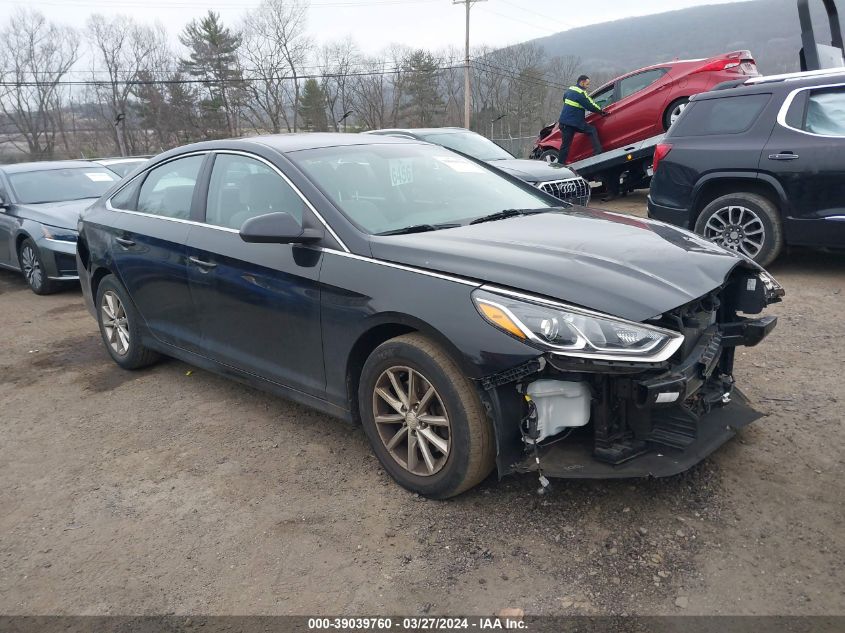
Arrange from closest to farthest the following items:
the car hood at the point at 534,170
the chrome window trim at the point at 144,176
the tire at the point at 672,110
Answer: the chrome window trim at the point at 144,176 → the car hood at the point at 534,170 → the tire at the point at 672,110

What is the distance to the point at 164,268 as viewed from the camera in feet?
Answer: 14.2

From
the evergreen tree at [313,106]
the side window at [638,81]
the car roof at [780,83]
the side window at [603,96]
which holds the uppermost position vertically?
the evergreen tree at [313,106]

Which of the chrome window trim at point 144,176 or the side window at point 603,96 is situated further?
the side window at point 603,96

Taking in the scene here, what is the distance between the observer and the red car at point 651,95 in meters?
11.1

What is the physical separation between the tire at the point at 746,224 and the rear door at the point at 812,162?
15 centimetres

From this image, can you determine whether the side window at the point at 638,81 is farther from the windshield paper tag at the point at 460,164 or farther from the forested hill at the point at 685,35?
the forested hill at the point at 685,35

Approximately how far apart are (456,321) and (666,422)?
0.96 m

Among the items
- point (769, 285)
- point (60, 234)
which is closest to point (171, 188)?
point (769, 285)

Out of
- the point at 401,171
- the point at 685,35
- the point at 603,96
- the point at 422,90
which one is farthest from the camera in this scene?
the point at 685,35

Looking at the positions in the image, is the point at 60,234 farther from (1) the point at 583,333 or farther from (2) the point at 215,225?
(1) the point at 583,333

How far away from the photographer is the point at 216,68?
50344 millimetres

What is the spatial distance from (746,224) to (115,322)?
5732 mm

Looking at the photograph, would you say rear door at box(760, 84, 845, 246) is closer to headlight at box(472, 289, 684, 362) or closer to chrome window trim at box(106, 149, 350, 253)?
headlight at box(472, 289, 684, 362)

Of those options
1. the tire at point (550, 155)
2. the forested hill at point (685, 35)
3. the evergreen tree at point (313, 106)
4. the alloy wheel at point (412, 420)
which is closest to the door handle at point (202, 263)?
the alloy wheel at point (412, 420)
